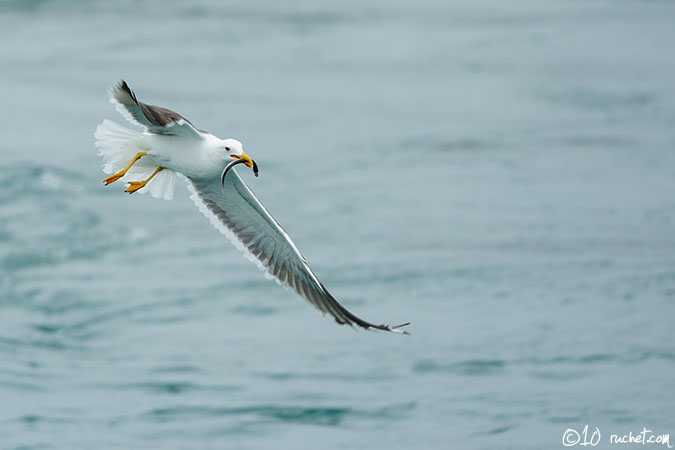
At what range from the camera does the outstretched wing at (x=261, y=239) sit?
26.8ft

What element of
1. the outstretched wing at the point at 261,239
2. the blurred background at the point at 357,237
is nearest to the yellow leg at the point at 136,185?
the outstretched wing at the point at 261,239

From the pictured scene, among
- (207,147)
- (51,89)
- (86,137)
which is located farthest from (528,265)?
(207,147)

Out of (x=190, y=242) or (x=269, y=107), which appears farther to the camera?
(x=269, y=107)

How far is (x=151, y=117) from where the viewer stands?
702cm

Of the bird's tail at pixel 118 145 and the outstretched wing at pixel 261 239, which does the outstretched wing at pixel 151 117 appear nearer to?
the bird's tail at pixel 118 145

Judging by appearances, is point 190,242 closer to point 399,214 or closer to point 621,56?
point 399,214

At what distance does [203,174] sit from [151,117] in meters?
0.51

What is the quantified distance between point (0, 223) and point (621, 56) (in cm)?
1260

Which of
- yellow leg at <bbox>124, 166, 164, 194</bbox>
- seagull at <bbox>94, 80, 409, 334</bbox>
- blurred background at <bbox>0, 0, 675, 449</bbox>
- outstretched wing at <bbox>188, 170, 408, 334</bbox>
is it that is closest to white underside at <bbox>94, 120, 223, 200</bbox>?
seagull at <bbox>94, 80, 409, 334</bbox>

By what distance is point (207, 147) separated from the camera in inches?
285

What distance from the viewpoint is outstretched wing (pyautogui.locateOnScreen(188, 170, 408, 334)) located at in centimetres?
818

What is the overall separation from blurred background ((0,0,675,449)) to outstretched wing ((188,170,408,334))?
4993 mm

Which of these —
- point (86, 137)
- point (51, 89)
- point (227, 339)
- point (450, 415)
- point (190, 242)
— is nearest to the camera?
point (450, 415)

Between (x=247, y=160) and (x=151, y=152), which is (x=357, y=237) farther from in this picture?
(x=247, y=160)
